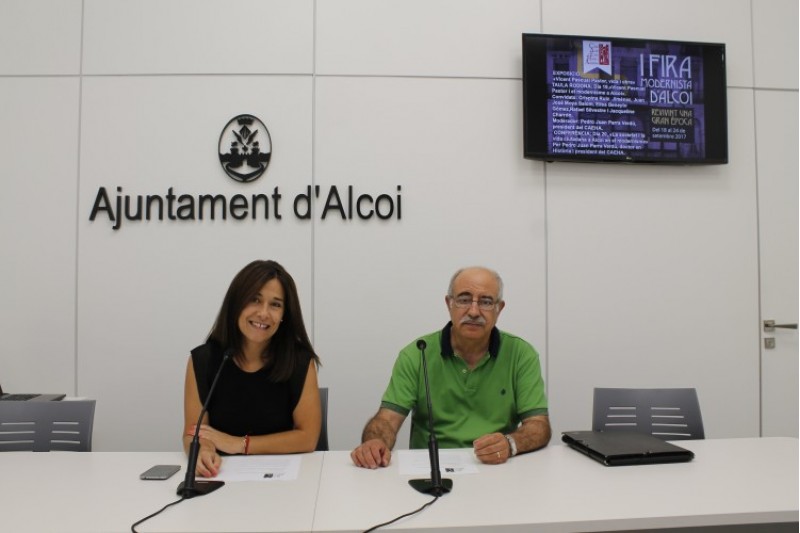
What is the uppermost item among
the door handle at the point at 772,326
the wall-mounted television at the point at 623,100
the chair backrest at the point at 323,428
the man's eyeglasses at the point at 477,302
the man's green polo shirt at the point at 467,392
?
the wall-mounted television at the point at 623,100

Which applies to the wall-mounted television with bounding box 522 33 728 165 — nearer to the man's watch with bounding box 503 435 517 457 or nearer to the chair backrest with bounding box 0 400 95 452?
the man's watch with bounding box 503 435 517 457

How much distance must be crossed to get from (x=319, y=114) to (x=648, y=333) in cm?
241

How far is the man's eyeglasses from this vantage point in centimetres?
237

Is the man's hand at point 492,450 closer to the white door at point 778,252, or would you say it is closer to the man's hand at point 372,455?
the man's hand at point 372,455

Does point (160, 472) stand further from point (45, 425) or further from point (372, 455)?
point (45, 425)

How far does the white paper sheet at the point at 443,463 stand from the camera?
181 centimetres

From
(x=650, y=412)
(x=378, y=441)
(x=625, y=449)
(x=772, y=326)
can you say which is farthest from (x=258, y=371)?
(x=772, y=326)

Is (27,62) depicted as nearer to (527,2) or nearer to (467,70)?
(467,70)

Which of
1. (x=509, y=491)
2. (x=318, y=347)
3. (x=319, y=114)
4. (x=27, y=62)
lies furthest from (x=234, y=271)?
(x=509, y=491)

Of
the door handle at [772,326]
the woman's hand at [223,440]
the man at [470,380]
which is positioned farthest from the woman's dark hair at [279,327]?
the door handle at [772,326]

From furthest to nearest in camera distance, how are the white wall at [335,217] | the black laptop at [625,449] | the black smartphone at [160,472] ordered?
the white wall at [335,217] → the black laptop at [625,449] → the black smartphone at [160,472]

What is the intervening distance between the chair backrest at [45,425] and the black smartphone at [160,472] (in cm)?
68

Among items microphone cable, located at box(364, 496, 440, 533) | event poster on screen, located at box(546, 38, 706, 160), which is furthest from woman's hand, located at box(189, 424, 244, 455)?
event poster on screen, located at box(546, 38, 706, 160)

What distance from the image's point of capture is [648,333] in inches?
141
